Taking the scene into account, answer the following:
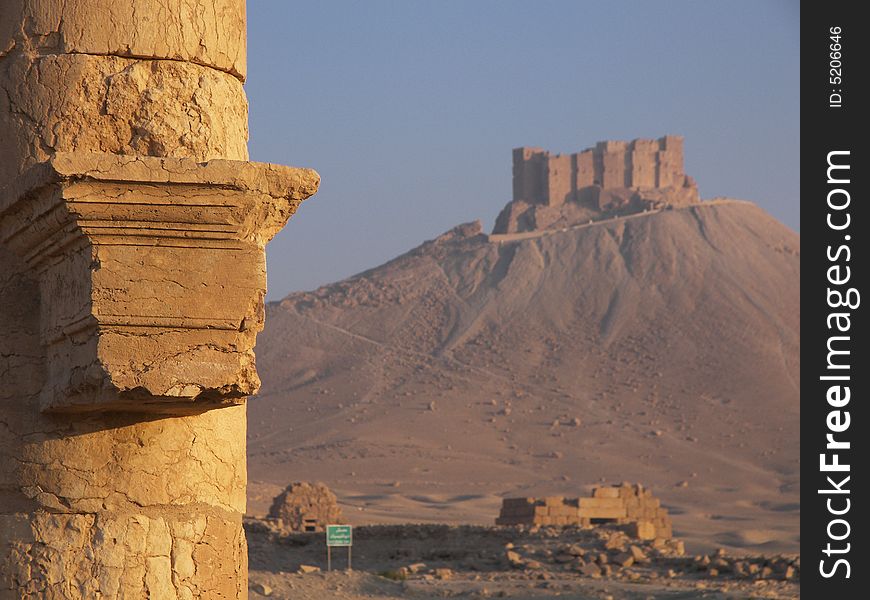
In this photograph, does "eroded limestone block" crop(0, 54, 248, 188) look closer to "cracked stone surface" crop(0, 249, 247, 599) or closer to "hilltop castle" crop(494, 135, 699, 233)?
"cracked stone surface" crop(0, 249, 247, 599)

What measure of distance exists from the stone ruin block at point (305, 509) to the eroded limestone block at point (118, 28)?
27.3 m

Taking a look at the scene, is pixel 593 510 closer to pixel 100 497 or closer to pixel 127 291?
pixel 100 497

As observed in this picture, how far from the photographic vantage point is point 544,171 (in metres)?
120

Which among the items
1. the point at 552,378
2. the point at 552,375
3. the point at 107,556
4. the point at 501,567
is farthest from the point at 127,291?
the point at 552,375

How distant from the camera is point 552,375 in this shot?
8294 cm

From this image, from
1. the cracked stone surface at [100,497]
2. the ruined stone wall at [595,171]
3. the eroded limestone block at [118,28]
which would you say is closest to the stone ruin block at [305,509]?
the cracked stone surface at [100,497]

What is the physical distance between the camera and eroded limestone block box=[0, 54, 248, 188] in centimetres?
353

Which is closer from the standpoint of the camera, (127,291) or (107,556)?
(127,291)

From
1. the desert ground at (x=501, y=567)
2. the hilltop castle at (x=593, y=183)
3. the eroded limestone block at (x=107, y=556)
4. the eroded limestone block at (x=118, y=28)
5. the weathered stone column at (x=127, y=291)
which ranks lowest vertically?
the desert ground at (x=501, y=567)

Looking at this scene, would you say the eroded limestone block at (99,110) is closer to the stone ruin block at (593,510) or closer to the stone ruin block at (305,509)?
the stone ruin block at (593,510)

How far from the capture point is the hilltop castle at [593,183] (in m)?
116

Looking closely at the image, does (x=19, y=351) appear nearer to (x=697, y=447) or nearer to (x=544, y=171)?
(x=697, y=447)

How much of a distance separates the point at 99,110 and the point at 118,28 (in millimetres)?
198
